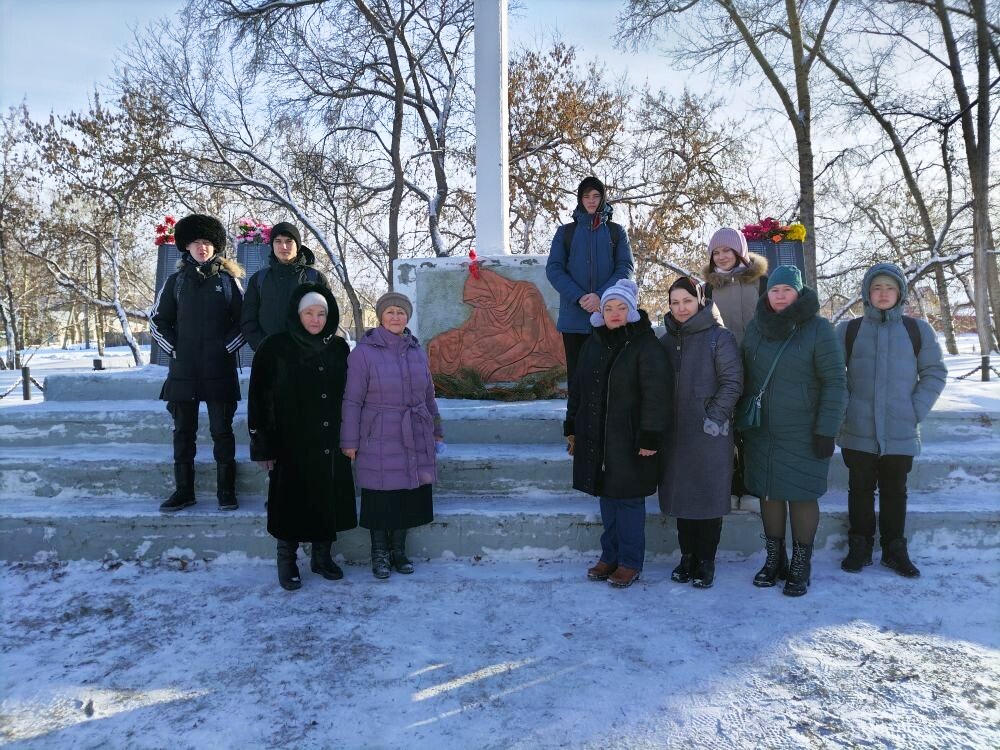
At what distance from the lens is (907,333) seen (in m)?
3.44

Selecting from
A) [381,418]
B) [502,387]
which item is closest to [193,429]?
[381,418]

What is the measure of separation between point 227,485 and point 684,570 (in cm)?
285

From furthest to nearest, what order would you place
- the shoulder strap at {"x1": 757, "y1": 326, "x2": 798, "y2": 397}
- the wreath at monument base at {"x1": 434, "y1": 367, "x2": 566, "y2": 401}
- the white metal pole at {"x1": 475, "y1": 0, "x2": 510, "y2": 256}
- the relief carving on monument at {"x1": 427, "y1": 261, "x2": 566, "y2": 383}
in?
1. the white metal pole at {"x1": 475, "y1": 0, "x2": 510, "y2": 256}
2. the relief carving on monument at {"x1": 427, "y1": 261, "x2": 566, "y2": 383}
3. the wreath at monument base at {"x1": 434, "y1": 367, "x2": 566, "y2": 401}
4. the shoulder strap at {"x1": 757, "y1": 326, "x2": 798, "y2": 397}

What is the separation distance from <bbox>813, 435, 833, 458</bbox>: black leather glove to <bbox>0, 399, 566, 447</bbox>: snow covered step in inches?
75.2

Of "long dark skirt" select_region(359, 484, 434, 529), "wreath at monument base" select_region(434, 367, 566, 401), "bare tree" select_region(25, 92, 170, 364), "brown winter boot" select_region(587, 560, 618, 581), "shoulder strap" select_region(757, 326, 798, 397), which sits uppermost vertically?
"bare tree" select_region(25, 92, 170, 364)

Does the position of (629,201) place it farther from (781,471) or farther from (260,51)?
(781,471)

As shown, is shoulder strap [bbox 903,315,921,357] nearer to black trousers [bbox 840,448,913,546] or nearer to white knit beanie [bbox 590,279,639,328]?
black trousers [bbox 840,448,913,546]

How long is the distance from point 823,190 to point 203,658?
1938 centimetres

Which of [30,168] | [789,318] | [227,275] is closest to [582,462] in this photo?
[789,318]

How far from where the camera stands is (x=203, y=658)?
8.70ft

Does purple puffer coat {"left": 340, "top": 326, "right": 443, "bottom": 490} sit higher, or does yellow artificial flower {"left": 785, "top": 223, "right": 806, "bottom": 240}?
yellow artificial flower {"left": 785, "top": 223, "right": 806, "bottom": 240}

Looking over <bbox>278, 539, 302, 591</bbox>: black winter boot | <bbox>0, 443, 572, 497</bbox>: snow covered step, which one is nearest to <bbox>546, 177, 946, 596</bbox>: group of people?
<bbox>0, 443, 572, 497</bbox>: snow covered step

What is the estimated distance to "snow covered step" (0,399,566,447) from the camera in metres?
4.73

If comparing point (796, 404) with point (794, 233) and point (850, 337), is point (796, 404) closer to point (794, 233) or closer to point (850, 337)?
point (850, 337)
